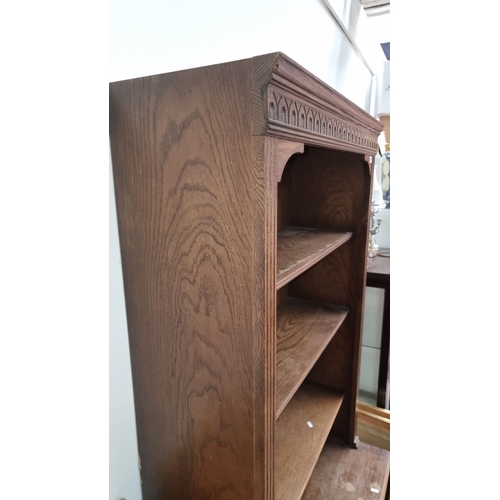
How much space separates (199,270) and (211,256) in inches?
1.6

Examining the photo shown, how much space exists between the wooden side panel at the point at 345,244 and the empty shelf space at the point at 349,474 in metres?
0.08

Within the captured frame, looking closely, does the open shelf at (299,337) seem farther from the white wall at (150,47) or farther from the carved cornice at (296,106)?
the carved cornice at (296,106)

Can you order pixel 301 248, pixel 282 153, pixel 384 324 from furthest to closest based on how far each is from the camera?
pixel 384 324 → pixel 301 248 → pixel 282 153

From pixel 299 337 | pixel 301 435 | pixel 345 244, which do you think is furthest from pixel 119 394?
pixel 345 244

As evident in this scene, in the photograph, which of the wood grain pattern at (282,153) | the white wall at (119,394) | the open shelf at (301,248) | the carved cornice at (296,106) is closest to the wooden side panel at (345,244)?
the open shelf at (301,248)

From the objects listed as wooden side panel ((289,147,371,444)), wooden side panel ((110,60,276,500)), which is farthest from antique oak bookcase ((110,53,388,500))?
wooden side panel ((289,147,371,444))

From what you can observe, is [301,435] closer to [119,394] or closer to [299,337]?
[299,337]

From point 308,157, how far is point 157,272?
2.67ft

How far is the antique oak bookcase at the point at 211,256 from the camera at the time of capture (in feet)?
1.89

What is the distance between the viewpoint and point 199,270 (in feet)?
2.15

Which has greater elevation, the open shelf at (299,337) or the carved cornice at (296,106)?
the carved cornice at (296,106)

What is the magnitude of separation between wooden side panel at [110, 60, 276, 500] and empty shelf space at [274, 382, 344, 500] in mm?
306

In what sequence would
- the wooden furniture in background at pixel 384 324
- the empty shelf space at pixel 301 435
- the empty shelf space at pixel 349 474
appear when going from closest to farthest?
the empty shelf space at pixel 301 435 < the empty shelf space at pixel 349 474 < the wooden furniture in background at pixel 384 324

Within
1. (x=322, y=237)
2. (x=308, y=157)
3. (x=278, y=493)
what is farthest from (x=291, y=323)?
(x=308, y=157)
